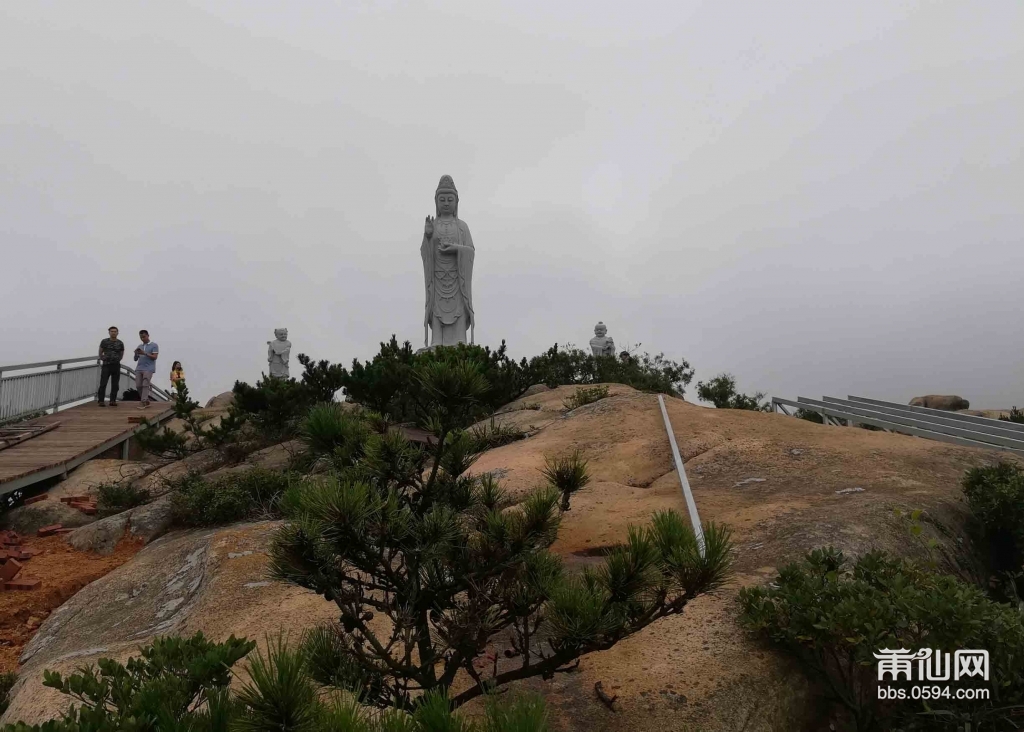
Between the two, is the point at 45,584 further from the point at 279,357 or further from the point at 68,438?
the point at 279,357

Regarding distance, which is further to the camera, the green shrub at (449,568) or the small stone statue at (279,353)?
the small stone statue at (279,353)

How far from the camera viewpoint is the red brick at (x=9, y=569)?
6945 mm

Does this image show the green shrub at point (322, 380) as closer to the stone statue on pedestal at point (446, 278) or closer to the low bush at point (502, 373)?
the low bush at point (502, 373)

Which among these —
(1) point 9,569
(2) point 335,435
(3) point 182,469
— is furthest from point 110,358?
(2) point 335,435

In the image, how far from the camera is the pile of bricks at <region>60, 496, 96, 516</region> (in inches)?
377

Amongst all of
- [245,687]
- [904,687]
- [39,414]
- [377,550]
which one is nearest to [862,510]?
[904,687]

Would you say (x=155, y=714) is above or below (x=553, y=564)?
below

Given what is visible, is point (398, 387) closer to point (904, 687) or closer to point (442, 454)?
point (442, 454)

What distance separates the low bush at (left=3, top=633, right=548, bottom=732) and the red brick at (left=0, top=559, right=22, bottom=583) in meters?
6.32

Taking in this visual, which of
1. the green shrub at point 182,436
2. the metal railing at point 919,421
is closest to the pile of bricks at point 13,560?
the green shrub at point 182,436

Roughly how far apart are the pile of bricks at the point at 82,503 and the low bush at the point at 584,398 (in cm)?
692

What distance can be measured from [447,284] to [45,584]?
1127 centimetres

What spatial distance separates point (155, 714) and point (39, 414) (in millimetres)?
15091

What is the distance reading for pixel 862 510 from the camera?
4395mm
